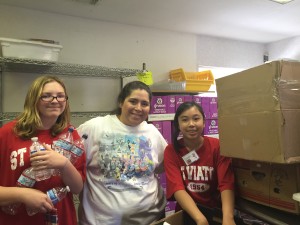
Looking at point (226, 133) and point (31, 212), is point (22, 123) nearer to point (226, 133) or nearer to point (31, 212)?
point (31, 212)

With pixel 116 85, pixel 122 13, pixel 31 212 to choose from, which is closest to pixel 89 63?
pixel 116 85

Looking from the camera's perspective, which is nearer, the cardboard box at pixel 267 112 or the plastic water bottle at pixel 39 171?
the cardboard box at pixel 267 112

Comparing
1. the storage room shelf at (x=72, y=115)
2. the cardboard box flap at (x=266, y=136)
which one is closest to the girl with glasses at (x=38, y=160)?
the cardboard box flap at (x=266, y=136)

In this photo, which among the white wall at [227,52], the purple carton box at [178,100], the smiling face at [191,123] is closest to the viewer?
the smiling face at [191,123]

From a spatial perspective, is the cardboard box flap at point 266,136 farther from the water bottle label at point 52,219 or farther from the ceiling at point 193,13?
the ceiling at point 193,13

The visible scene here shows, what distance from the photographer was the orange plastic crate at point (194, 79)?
9.86 ft

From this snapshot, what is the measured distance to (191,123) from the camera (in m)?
1.43

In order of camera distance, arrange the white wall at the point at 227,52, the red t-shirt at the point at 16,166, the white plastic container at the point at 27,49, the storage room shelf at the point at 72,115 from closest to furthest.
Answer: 1. the red t-shirt at the point at 16,166
2. the white plastic container at the point at 27,49
3. the storage room shelf at the point at 72,115
4. the white wall at the point at 227,52

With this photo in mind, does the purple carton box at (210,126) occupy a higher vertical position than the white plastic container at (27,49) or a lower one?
lower

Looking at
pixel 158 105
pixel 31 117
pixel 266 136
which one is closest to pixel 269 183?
pixel 266 136

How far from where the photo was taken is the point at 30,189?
3.40ft

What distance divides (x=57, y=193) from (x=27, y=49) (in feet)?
5.07

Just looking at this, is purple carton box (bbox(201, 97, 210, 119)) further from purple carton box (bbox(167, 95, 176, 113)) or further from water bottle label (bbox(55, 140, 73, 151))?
water bottle label (bbox(55, 140, 73, 151))

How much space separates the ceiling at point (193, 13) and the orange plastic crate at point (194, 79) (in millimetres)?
566
